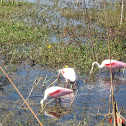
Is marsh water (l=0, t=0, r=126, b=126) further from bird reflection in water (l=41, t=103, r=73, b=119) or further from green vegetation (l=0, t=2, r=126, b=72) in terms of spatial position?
green vegetation (l=0, t=2, r=126, b=72)

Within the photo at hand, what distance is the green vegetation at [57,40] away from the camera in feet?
25.1

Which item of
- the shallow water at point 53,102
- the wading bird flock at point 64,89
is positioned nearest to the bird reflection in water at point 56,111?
the shallow water at point 53,102

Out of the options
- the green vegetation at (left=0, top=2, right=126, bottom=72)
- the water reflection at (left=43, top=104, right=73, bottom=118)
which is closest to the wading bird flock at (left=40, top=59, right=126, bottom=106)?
the water reflection at (left=43, top=104, right=73, bottom=118)

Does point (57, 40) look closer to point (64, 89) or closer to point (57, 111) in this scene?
point (64, 89)

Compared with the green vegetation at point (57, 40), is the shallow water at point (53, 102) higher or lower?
lower

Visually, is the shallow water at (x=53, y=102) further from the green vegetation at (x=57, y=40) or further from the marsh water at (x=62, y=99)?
the green vegetation at (x=57, y=40)

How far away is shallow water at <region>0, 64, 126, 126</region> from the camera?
4493 mm

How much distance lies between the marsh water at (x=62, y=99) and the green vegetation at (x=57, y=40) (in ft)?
1.56

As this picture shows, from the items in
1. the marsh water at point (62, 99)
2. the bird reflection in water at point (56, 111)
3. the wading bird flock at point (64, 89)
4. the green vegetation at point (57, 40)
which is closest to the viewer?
the marsh water at point (62, 99)

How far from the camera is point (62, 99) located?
17.8 feet

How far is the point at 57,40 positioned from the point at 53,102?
15.3ft

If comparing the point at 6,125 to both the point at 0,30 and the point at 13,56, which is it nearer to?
the point at 13,56

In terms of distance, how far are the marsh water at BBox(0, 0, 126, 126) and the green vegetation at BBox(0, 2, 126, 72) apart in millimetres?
477

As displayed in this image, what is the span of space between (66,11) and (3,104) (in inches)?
386
